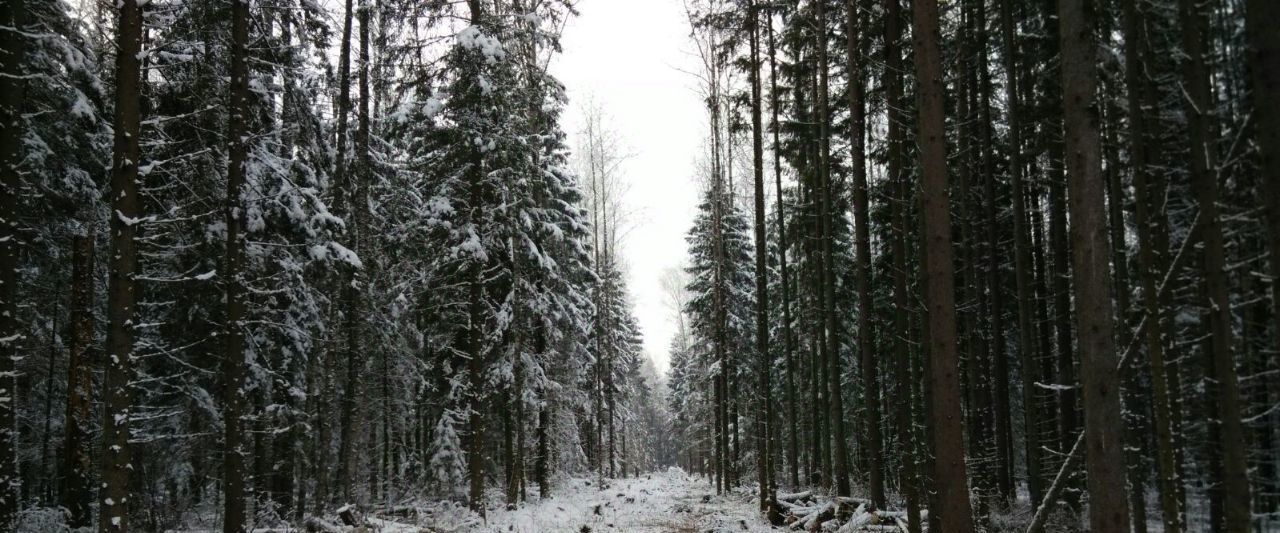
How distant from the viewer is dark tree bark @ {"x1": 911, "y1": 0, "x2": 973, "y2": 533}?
8.17m

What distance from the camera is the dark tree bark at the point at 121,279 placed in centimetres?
848

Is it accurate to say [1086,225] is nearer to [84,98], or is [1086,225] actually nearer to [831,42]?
[831,42]

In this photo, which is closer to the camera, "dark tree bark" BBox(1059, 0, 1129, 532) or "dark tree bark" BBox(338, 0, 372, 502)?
"dark tree bark" BBox(1059, 0, 1129, 532)

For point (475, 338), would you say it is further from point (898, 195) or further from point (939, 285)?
A: point (939, 285)

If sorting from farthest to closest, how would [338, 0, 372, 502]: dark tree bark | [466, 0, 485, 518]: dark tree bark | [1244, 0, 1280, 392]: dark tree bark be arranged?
[466, 0, 485, 518]: dark tree bark → [338, 0, 372, 502]: dark tree bark → [1244, 0, 1280, 392]: dark tree bark

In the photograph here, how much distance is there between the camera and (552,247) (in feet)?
76.3

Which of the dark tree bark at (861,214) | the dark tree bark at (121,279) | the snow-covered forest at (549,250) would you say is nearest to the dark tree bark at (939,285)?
the snow-covered forest at (549,250)

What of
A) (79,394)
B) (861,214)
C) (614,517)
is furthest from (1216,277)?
(79,394)

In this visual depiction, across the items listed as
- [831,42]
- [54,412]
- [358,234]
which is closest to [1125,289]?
[831,42]

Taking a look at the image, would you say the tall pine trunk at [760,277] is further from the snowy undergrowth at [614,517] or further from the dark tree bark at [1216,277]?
the dark tree bark at [1216,277]

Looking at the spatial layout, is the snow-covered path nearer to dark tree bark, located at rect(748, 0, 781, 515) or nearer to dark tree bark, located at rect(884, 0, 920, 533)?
dark tree bark, located at rect(748, 0, 781, 515)

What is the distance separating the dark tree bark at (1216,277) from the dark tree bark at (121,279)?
13.2m

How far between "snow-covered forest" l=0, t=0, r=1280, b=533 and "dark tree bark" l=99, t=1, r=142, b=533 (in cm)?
4

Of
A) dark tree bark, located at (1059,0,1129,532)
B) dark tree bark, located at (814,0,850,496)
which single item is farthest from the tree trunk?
dark tree bark, located at (814,0,850,496)
